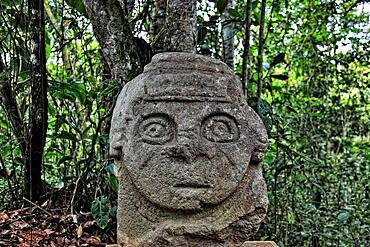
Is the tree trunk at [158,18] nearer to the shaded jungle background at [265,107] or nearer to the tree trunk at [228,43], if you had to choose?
the shaded jungle background at [265,107]

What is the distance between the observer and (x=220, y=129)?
2564mm

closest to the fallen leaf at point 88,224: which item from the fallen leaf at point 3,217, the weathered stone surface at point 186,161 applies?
the fallen leaf at point 3,217

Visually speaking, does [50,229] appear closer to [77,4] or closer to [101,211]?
[101,211]

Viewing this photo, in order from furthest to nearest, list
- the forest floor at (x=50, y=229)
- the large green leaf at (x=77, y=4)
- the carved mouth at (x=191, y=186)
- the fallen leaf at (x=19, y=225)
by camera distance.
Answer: the large green leaf at (x=77, y=4) < the fallen leaf at (x=19, y=225) < the forest floor at (x=50, y=229) < the carved mouth at (x=191, y=186)

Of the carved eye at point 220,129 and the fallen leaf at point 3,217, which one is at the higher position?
the carved eye at point 220,129

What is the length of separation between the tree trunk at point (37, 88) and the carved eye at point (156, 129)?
1470 millimetres

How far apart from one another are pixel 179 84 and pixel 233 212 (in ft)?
2.37

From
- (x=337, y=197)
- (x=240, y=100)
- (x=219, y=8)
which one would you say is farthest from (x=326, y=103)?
(x=240, y=100)

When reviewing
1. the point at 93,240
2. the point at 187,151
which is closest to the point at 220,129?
the point at 187,151

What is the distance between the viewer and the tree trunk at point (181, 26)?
11.2ft

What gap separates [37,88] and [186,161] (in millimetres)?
1762

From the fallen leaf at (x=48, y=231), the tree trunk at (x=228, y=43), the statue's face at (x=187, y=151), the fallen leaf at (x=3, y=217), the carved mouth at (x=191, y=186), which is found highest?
the tree trunk at (x=228, y=43)

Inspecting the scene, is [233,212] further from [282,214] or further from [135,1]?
[135,1]

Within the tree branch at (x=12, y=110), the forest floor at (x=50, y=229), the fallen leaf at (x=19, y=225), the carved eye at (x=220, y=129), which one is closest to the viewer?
the carved eye at (x=220, y=129)
